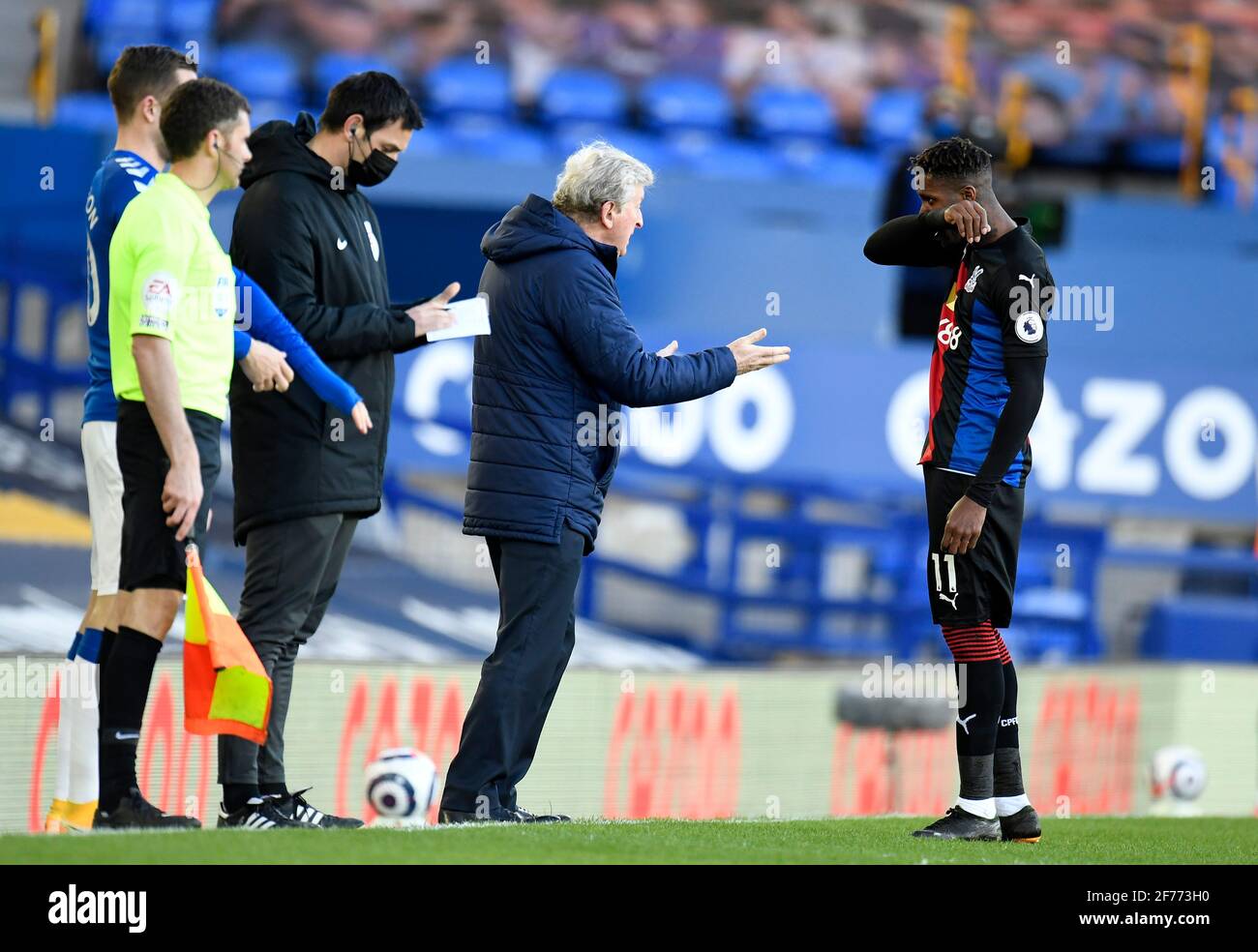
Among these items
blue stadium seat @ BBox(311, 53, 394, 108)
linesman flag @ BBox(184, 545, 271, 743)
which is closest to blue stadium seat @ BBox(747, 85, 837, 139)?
blue stadium seat @ BBox(311, 53, 394, 108)

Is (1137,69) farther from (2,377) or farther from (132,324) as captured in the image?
(132,324)

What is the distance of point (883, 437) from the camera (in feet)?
42.1

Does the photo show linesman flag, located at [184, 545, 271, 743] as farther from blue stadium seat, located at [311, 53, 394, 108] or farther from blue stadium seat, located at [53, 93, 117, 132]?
blue stadium seat, located at [311, 53, 394, 108]

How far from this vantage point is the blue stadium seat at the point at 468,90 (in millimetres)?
15102

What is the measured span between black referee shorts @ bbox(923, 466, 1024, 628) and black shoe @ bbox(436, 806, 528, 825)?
1232mm

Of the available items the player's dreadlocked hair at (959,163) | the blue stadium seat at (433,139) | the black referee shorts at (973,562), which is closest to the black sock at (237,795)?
the black referee shorts at (973,562)

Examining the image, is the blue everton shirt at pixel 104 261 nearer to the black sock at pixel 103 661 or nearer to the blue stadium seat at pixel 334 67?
the black sock at pixel 103 661

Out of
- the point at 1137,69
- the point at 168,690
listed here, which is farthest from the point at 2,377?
the point at 1137,69

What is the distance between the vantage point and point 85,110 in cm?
1352

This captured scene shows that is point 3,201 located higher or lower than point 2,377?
higher

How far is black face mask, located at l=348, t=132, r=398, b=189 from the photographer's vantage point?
4.88 metres

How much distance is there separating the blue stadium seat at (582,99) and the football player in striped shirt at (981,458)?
10.7 metres

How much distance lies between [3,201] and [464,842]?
853 cm

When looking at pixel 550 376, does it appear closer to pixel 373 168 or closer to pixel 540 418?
pixel 540 418
